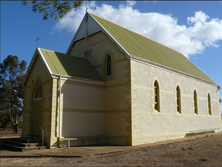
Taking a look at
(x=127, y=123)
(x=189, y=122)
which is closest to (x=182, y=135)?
(x=189, y=122)

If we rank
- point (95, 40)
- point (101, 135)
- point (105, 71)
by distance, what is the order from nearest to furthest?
point (101, 135), point (105, 71), point (95, 40)

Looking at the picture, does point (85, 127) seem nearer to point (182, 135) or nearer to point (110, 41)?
point (110, 41)

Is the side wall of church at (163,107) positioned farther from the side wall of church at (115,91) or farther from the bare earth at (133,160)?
the bare earth at (133,160)

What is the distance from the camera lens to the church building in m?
14.0

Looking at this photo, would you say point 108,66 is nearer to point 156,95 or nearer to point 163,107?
point 156,95

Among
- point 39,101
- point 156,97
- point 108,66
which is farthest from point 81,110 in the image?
point 156,97

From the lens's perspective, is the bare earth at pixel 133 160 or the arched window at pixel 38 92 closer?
the bare earth at pixel 133 160

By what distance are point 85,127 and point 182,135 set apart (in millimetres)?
8800

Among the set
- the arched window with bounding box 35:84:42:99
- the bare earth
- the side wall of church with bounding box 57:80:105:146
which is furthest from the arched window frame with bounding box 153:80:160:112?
the arched window with bounding box 35:84:42:99

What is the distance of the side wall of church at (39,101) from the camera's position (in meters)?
13.7

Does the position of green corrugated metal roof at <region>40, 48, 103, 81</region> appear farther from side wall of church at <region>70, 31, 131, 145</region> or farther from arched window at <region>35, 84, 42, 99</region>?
arched window at <region>35, 84, 42, 99</region>

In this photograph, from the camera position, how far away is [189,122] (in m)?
20.2

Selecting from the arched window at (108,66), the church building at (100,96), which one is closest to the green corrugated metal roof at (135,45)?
the church building at (100,96)

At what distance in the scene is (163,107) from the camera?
56.5 ft
